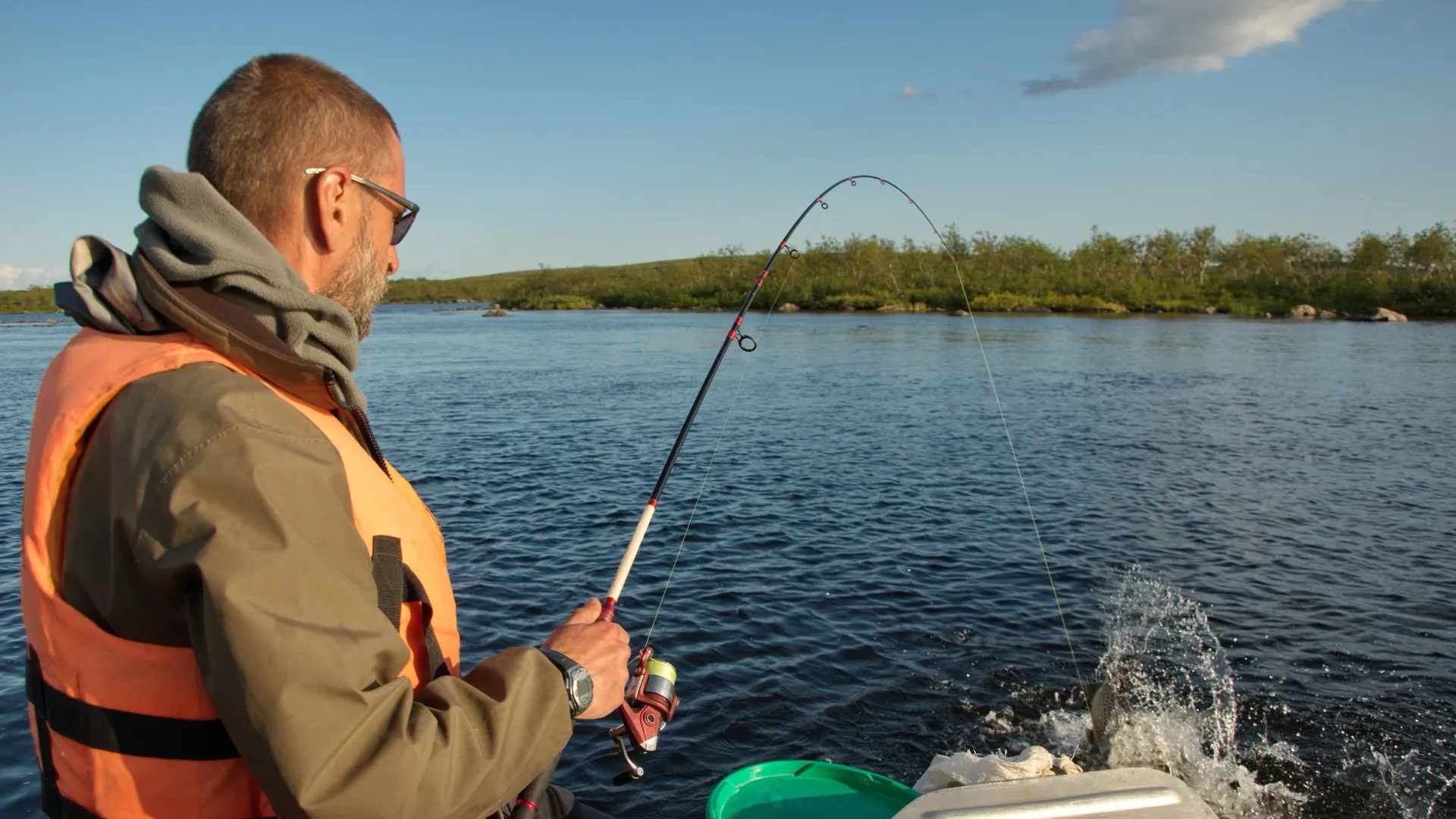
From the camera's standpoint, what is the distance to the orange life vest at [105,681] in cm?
165

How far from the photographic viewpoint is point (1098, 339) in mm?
47281

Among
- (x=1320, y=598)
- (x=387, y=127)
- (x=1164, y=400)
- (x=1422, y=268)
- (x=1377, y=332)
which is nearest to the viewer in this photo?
(x=387, y=127)

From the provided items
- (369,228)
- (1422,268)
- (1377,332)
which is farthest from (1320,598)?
(1422,268)

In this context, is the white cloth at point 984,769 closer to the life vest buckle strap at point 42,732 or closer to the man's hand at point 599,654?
the man's hand at point 599,654

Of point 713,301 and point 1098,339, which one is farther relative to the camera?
point 713,301

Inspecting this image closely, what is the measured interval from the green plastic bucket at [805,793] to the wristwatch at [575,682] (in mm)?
2819

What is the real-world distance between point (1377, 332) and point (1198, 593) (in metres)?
51.2

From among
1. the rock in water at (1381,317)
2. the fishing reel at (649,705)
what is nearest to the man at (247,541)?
the fishing reel at (649,705)

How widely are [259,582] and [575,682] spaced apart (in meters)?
0.72

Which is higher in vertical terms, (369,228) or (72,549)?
(369,228)

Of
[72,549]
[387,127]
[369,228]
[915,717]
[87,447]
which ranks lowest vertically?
[915,717]

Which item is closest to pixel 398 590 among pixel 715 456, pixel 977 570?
pixel 977 570

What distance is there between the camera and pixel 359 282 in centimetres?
215

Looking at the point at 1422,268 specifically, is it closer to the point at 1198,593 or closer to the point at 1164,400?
the point at 1164,400
